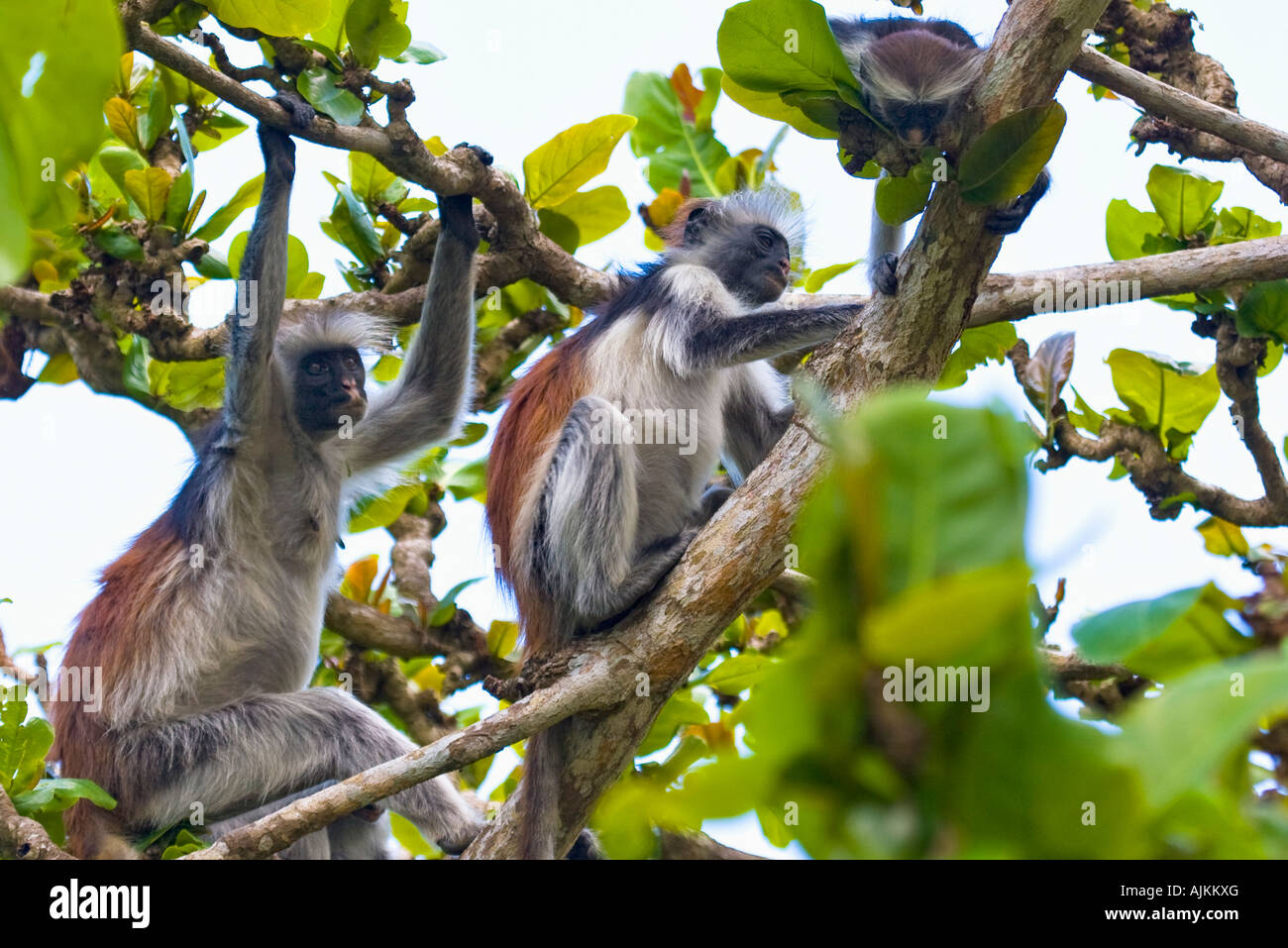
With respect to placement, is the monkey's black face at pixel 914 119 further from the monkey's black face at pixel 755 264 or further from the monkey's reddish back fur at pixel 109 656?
the monkey's reddish back fur at pixel 109 656

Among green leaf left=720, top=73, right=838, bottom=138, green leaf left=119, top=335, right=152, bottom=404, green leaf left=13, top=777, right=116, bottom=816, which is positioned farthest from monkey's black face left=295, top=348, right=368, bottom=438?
green leaf left=720, top=73, right=838, bottom=138

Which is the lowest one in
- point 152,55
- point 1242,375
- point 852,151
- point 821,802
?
point 821,802

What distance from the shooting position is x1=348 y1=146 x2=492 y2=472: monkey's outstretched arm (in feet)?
21.3

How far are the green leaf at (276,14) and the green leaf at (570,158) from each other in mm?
2911

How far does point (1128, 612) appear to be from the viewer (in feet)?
3.02

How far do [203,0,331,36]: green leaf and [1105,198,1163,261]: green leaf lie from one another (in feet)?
14.8

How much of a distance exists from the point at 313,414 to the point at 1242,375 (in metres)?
5.31

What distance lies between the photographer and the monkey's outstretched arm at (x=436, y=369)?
6.49 m

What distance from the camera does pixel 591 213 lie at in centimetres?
734

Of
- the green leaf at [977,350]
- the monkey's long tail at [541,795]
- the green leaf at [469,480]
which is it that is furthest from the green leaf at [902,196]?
the green leaf at [469,480]

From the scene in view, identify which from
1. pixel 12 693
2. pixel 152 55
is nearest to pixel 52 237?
pixel 152 55

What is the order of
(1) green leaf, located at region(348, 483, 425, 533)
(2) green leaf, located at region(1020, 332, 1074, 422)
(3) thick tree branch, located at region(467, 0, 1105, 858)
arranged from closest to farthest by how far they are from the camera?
1. (3) thick tree branch, located at region(467, 0, 1105, 858)
2. (2) green leaf, located at region(1020, 332, 1074, 422)
3. (1) green leaf, located at region(348, 483, 425, 533)

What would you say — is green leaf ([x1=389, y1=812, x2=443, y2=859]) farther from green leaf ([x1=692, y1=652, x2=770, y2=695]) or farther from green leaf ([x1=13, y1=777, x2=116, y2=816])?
green leaf ([x1=13, y1=777, x2=116, y2=816])

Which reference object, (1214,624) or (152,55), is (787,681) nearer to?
(1214,624)
